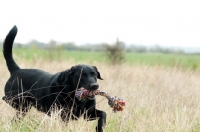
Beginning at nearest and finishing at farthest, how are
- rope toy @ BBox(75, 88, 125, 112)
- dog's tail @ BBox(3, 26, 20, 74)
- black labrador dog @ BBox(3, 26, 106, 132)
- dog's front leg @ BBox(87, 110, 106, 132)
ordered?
dog's front leg @ BBox(87, 110, 106, 132) → rope toy @ BBox(75, 88, 125, 112) → black labrador dog @ BBox(3, 26, 106, 132) → dog's tail @ BBox(3, 26, 20, 74)

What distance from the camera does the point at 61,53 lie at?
17.0m

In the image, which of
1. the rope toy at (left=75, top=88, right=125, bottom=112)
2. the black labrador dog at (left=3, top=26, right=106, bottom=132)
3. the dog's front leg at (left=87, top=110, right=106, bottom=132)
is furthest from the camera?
the black labrador dog at (left=3, top=26, right=106, bottom=132)

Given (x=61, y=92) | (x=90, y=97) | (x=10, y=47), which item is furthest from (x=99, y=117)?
(x=10, y=47)

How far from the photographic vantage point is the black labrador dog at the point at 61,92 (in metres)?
4.68

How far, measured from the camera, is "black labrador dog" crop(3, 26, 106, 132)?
4.68 metres

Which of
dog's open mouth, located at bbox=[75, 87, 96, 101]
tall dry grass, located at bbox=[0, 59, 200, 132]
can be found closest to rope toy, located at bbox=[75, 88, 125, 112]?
dog's open mouth, located at bbox=[75, 87, 96, 101]

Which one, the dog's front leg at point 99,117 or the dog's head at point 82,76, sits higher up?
the dog's head at point 82,76

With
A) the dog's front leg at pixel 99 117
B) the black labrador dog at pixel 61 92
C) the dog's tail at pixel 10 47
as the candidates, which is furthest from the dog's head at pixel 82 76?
the dog's tail at pixel 10 47

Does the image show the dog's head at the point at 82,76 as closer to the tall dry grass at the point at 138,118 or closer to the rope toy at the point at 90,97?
the rope toy at the point at 90,97

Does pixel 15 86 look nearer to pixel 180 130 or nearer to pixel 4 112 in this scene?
pixel 4 112

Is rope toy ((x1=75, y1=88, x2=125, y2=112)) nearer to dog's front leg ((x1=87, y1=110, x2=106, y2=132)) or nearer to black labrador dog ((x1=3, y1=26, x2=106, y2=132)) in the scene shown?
black labrador dog ((x1=3, y1=26, x2=106, y2=132))

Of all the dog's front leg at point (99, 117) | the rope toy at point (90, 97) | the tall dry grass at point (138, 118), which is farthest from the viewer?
the rope toy at point (90, 97)

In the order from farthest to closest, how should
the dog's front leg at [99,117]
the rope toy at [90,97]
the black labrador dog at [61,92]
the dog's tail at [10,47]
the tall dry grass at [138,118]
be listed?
the dog's tail at [10,47] → the black labrador dog at [61,92] → the rope toy at [90,97] → the dog's front leg at [99,117] → the tall dry grass at [138,118]

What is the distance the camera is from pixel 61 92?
4664 mm
